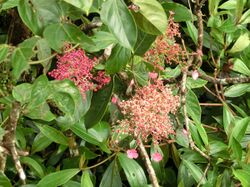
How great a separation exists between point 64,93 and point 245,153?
2.10 feet

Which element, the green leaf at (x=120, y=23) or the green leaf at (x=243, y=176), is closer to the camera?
the green leaf at (x=120, y=23)

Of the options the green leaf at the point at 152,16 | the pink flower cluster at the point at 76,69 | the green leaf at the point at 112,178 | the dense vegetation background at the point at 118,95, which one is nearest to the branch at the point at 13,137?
the dense vegetation background at the point at 118,95

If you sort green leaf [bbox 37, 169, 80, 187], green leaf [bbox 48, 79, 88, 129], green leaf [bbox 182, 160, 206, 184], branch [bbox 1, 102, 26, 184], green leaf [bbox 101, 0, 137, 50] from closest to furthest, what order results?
1. green leaf [bbox 101, 0, 137, 50]
2. green leaf [bbox 48, 79, 88, 129]
3. branch [bbox 1, 102, 26, 184]
4. green leaf [bbox 37, 169, 80, 187]
5. green leaf [bbox 182, 160, 206, 184]

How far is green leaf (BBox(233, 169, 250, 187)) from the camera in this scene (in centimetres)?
114

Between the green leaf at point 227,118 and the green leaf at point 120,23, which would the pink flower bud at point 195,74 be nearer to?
the green leaf at point 227,118

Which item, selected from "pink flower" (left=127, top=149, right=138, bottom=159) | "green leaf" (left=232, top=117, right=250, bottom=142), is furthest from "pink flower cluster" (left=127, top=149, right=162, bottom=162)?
"green leaf" (left=232, top=117, right=250, bottom=142)

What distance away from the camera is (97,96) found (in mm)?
1052

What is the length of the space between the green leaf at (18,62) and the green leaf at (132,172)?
0.40 meters

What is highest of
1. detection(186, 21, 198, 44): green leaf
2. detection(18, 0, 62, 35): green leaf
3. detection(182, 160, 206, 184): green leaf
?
detection(18, 0, 62, 35): green leaf

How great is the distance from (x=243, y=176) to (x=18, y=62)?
645mm

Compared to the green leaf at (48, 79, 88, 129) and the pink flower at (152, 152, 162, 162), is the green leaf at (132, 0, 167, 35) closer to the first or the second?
the green leaf at (48, 79, 88, 129)

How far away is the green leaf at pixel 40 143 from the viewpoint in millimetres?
1211

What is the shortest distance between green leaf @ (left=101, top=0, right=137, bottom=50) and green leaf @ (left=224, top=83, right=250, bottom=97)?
27.5 inches

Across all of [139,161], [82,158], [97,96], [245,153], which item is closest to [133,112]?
[97,96]
